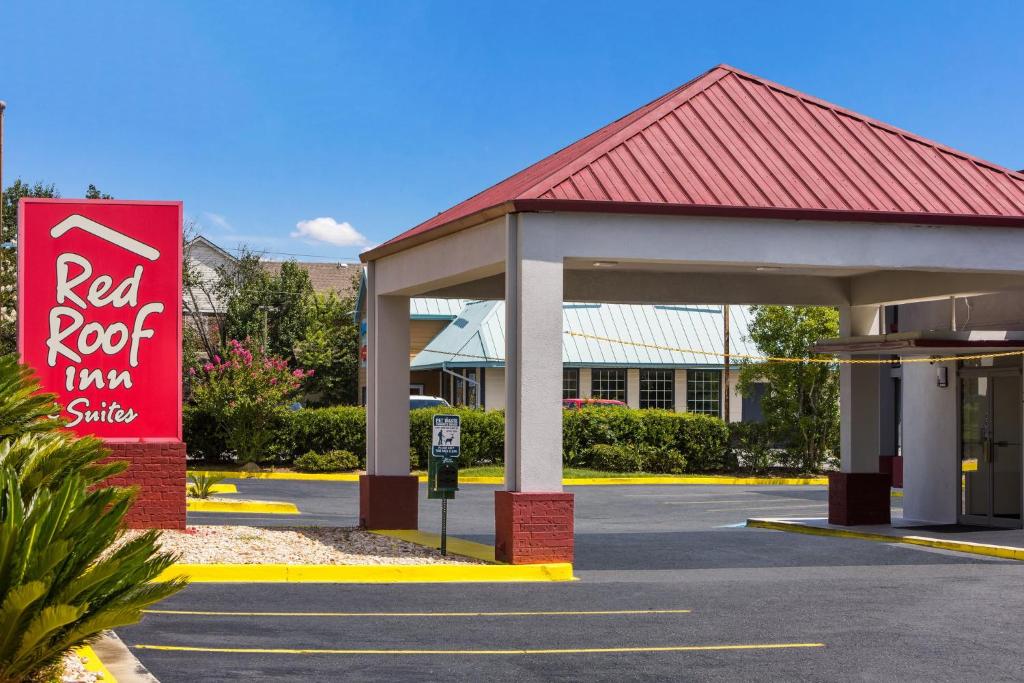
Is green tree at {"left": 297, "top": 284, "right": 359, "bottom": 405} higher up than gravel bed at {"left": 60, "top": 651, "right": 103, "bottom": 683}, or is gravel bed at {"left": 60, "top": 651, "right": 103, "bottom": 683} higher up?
green tree at {"left": 297, "top": 284, "right": 359, "bottom": 405}

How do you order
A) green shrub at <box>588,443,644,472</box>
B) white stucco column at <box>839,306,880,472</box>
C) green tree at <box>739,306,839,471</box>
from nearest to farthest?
white stucco column at <box>839,306,880,472</box> → green shrub at <box>588,443,644,472</box> → green tree at <box>739,306,839,471</box>

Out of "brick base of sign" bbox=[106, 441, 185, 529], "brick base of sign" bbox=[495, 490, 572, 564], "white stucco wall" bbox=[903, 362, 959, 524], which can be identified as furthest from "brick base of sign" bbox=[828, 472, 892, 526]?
"brick base of sign" bbox=[106, 441, 185, 529]

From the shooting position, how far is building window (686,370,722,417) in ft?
151

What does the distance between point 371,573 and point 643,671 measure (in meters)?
5.65

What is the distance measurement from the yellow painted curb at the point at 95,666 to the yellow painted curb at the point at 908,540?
43.3ft

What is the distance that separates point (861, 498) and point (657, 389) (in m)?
24.3

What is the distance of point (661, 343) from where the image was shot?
45.3 m

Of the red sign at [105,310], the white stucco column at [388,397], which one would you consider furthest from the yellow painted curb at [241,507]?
the red sign at [105,310]

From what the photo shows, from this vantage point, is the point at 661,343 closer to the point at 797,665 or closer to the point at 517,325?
the point at 517,325

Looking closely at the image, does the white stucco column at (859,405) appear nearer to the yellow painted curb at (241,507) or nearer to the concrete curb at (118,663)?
the yellow painted curb at (241,507)

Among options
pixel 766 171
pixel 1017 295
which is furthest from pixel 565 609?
pixel 1017 295

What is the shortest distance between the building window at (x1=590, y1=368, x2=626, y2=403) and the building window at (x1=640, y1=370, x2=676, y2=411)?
0.74 m

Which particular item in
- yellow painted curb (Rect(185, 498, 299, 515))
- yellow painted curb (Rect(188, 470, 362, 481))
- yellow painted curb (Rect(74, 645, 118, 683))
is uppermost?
yellow painted curb (Rect(74, 645, 118, 683))

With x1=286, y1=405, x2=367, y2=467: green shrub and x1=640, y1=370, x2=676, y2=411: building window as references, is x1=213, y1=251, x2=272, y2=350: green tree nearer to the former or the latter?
x1=640, y1=370, x2=676, y2=411: building window
